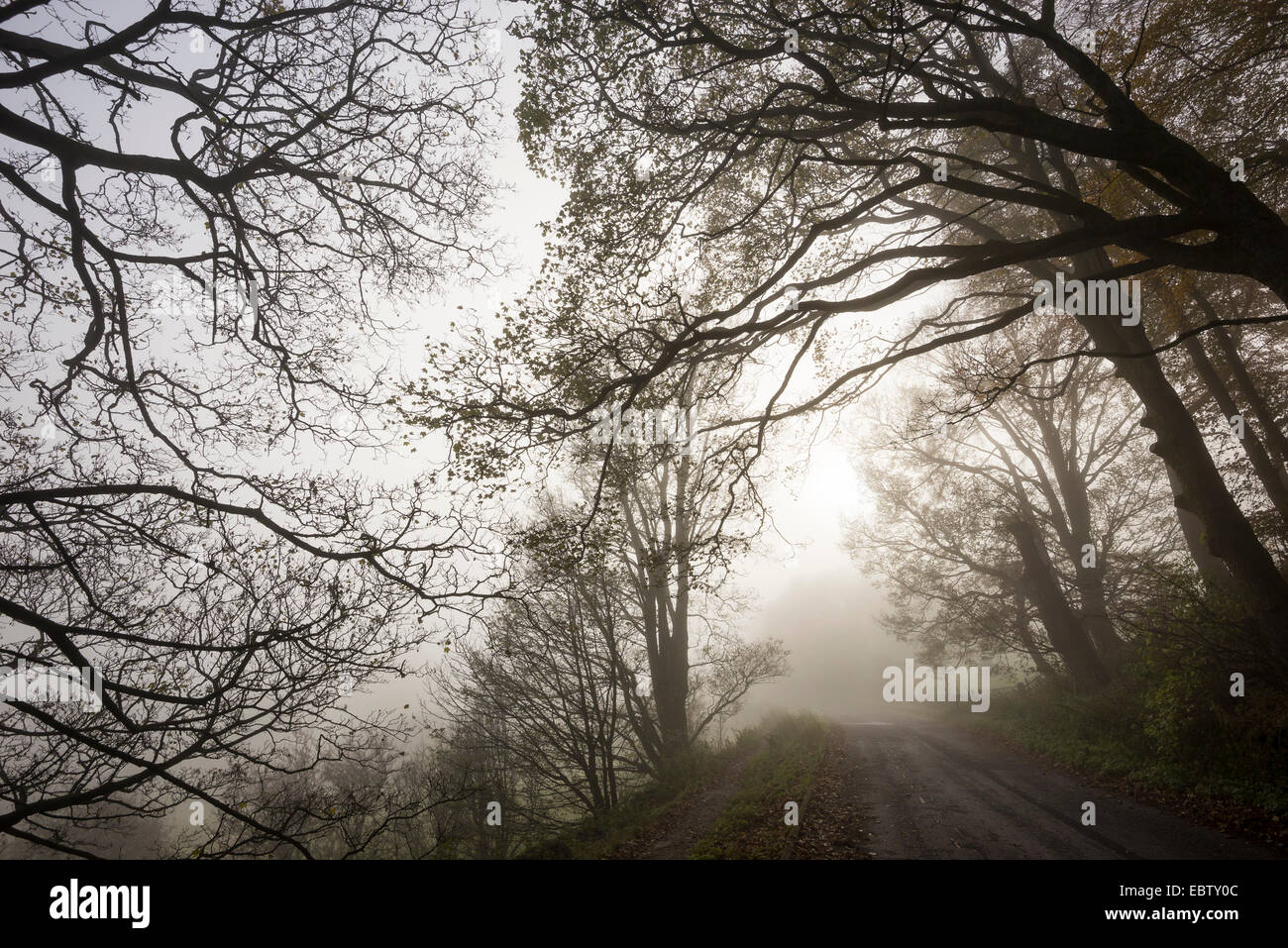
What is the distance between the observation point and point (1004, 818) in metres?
7.68

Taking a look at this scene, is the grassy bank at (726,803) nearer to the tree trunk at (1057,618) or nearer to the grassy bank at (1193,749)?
the grassy bank at (1193,749)

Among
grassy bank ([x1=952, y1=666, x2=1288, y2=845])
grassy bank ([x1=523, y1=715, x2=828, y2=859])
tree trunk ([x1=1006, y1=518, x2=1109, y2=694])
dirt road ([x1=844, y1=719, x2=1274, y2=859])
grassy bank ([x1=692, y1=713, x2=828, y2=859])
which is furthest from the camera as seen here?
tree trunk ([x1=1006, y1=518, x2=1109, y2=694])

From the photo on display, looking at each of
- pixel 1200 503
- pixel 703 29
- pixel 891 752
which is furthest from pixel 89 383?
pixel 891 752

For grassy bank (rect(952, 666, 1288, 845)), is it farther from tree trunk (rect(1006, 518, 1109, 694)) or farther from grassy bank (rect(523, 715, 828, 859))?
grassy bank (rect(523, 715, 828, 859))

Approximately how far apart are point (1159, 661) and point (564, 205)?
12140mm

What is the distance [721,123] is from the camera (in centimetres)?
708

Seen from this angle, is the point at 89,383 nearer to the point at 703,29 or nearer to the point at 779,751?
the point at 703,29

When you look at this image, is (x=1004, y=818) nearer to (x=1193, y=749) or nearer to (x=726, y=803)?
(x=1193, y=749)

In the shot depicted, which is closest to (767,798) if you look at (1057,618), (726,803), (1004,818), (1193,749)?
(726,803)

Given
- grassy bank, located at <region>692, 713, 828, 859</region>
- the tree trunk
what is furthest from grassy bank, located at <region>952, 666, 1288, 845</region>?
grassy bank, located at <region>692, 713, 828, 859</region>

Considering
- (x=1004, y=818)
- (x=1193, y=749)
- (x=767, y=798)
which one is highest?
(x=1193, y=749)

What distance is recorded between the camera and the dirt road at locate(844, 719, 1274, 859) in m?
6.15

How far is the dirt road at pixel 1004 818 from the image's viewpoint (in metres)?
6.15
